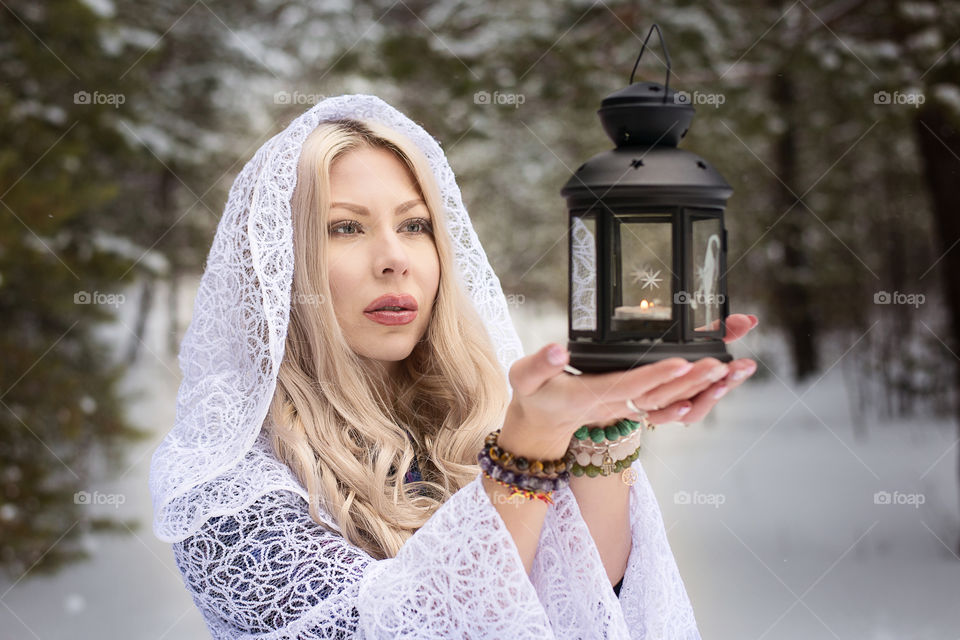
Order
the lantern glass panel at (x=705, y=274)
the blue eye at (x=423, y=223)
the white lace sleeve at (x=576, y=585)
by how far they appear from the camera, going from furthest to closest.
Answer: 1. the blue eye at (x=423, y=223)
2. the white lace sleeve at (x=576, y=585)
3. the lantern glass panel at (x=705, y=274)

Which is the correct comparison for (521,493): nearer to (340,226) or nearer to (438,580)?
(438,580)

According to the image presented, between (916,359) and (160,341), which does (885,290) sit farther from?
(160,341)

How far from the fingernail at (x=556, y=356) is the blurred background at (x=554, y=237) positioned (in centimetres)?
384

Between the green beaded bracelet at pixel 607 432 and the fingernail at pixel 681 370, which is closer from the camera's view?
the fingernail at pixel 681 370

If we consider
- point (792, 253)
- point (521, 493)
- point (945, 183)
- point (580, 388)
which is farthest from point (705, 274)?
point (792, 253)

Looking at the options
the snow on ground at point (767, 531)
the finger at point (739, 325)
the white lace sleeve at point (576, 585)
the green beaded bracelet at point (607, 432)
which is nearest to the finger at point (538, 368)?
the green beaded bracelet at point (607, 432)

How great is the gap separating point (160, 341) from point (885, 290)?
5.07 m

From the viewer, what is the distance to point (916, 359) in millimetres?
6234

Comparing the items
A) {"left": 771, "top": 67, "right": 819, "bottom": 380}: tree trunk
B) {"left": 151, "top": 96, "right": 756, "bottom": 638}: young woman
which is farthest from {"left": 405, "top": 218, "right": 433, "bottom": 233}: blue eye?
{"left": 771, "top": 67, "right": 819, "bottom": 380}: tree trunk

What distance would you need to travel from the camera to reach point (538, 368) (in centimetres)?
129

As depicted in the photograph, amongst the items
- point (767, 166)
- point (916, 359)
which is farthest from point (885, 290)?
point (767, 166)

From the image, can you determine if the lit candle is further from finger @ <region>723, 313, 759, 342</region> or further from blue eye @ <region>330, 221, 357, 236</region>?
blue eye @ <region>330, 221, 357, 236</region>

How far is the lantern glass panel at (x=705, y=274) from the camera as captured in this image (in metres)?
1.47

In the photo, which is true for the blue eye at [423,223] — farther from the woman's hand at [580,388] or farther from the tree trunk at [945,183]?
the tree trunk at [945,183]
